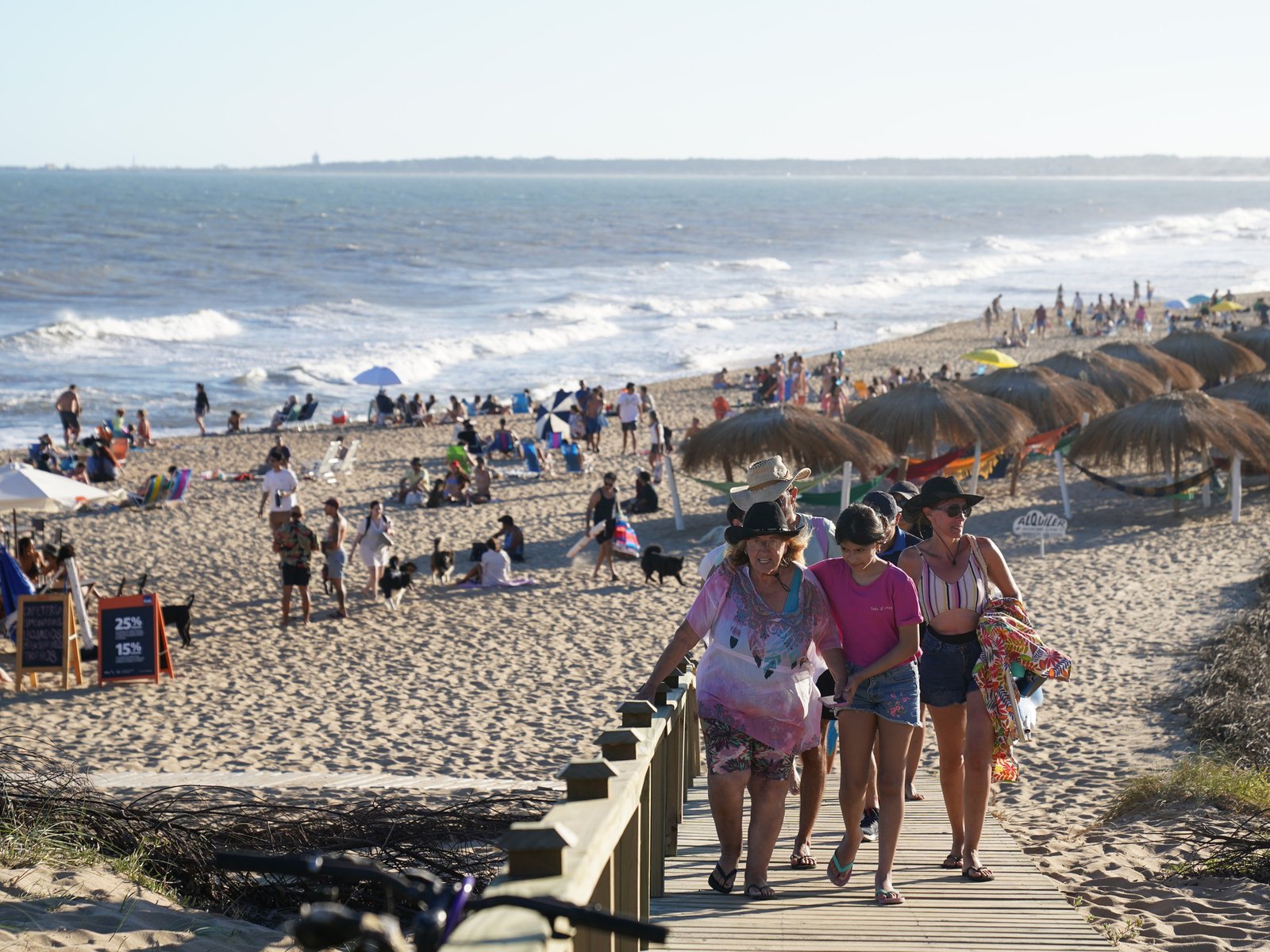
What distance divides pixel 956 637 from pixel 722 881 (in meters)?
1.08

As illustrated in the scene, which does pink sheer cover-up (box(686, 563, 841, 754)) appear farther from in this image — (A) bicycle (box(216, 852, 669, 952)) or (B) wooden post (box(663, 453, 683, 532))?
(B) wooden post (box(663, 453, 683, 532))

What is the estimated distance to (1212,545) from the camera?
46.3 ft

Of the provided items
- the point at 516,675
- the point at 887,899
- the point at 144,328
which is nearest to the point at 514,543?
the point at 516,675

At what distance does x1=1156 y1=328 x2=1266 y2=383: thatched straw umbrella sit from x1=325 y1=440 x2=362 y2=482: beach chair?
14.4m

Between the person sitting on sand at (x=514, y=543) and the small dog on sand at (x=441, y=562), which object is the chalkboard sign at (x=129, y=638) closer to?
the small dog on sand at (x=441, y=562)

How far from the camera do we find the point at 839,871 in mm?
3994

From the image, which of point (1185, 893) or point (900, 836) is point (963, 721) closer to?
point (900, 836)

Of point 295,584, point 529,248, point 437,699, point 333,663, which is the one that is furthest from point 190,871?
point 529,248

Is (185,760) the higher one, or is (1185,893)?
(1185,893)

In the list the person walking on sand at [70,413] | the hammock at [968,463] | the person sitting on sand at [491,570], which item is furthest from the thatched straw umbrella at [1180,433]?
the person walking on sand at [70,413]

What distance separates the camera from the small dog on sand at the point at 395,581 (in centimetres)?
1228

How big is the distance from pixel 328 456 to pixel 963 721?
16.7m

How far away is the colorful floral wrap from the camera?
13.2ft

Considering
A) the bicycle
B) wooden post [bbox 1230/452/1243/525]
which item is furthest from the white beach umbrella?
wooden post [bbox 1230/452/1243/525]
